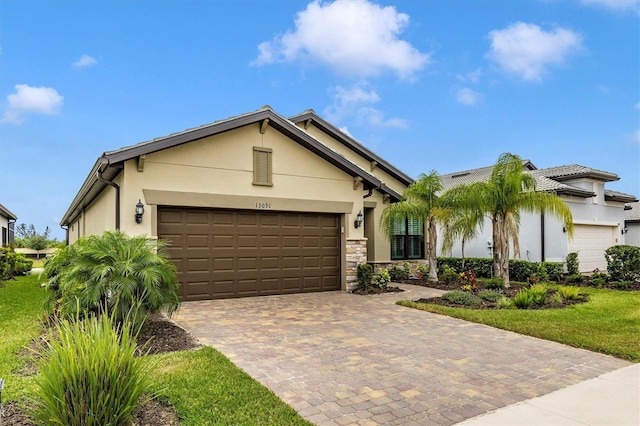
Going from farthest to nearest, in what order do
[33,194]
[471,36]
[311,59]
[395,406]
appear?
[33,194] < [311,59] < [471,36] < [395,406]

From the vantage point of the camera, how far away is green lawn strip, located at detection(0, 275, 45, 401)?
15.0 ft

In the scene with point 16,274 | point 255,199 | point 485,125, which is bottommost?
point 16,274

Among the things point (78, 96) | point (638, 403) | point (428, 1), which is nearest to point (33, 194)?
point (78, 96)

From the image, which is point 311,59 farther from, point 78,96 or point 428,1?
point 78,96

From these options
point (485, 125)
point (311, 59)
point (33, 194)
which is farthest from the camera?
point (33, 194)

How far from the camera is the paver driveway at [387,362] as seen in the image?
167 inches

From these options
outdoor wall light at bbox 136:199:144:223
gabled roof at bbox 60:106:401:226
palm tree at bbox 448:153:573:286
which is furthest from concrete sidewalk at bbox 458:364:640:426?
gabled roof at bbox 60:106:401:226

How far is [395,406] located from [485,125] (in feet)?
54.8

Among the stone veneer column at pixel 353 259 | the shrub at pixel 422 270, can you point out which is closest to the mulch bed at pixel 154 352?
the stone veneer column at pixel 353 259

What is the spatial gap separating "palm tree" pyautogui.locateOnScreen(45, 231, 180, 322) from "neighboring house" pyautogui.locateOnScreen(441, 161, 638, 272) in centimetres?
1615

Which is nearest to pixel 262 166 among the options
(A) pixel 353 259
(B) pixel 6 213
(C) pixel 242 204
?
(C) pixel 242 204

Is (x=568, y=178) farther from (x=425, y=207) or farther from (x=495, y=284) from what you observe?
(x=425, y=207)

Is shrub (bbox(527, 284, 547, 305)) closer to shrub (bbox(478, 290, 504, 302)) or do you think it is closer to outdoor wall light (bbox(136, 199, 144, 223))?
shrub (bbox(478, 290, 504, 302))

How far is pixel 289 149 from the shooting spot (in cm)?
1194
